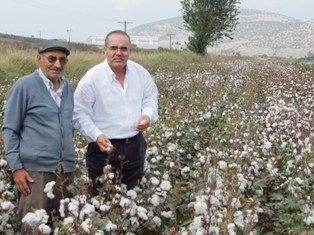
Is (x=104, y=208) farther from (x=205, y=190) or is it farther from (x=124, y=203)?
(x=205, y=190)

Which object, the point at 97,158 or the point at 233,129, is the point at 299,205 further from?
the point at 233,129

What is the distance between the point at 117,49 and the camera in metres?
3.32

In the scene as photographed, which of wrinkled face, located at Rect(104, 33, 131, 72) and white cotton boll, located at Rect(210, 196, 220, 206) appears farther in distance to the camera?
wrinkled face, located at Rect(104, 33, 131, 72)

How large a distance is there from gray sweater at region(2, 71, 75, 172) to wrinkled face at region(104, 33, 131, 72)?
1.50 ft

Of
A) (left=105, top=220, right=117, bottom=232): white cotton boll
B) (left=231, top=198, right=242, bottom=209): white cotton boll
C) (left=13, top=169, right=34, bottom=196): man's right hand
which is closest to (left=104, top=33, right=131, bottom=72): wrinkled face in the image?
(left=13, top=169, right=34, bottom=196): man's right hand

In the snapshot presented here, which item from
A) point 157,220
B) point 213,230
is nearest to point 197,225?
point 213,230

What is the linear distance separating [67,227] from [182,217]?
113 centimetres

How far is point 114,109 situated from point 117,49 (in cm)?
42

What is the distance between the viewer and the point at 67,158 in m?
3.17

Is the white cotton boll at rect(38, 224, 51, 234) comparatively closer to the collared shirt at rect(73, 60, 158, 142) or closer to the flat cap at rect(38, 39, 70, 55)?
the collared shirt at rect(73, 60, 158, 142)

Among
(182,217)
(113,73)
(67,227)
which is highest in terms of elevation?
(113,73)

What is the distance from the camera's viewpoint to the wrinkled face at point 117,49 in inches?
130

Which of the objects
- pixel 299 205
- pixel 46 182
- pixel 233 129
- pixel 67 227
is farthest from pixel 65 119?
pixel 233 129

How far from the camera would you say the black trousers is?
139 inches
